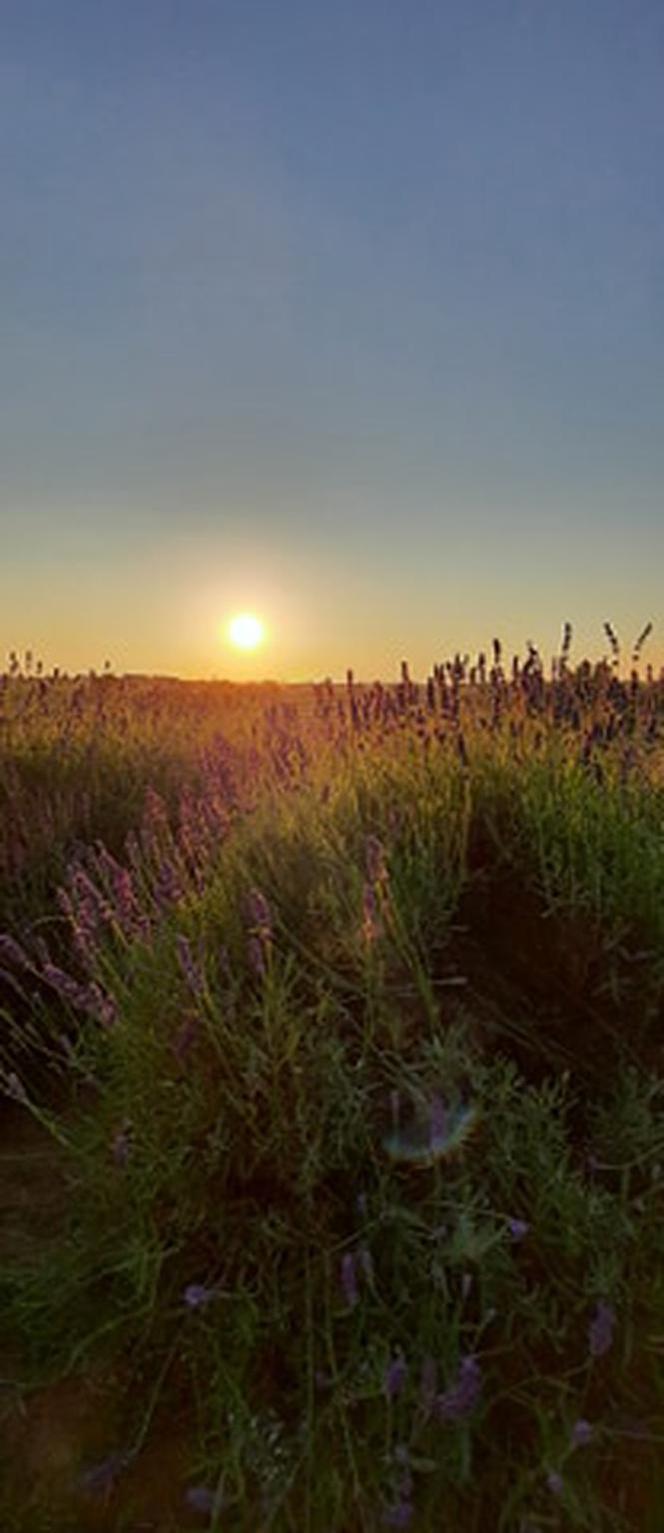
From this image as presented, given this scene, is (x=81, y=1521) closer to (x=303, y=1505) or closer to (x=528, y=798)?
(x=303, y=1505)

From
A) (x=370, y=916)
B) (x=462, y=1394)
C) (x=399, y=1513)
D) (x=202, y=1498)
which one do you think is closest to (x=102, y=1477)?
(x=202, y=1498)

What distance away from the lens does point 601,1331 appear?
214 cm

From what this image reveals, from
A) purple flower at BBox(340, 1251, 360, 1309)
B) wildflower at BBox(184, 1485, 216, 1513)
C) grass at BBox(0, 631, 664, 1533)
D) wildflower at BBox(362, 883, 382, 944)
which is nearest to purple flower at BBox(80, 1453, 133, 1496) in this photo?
grass at BBox(0, 631, 664, 1533)

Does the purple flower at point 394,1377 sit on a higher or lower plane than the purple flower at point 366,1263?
lower

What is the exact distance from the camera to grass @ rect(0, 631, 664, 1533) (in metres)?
2.22

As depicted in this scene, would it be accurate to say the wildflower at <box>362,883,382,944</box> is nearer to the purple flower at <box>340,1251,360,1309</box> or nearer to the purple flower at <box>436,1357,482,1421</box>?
the purple flower at <box>340,1251,360,1309</box>

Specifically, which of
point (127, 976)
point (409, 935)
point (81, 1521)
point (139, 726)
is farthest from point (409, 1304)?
point (139, 726)

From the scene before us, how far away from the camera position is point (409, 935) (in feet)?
9.77

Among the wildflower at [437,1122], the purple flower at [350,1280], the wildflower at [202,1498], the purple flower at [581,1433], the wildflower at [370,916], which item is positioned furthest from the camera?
the wildflower at [370,916]

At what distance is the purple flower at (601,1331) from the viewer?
83.8 inches

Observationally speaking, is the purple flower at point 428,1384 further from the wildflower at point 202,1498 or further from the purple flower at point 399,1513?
the wildflower at point 202,1498

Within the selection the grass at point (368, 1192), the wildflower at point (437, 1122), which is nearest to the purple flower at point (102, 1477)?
the grass at point (368, 1192)

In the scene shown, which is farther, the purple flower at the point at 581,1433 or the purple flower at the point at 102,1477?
the purple flower at the point at 102,1477

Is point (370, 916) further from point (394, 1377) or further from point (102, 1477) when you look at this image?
point (102, 1477)
